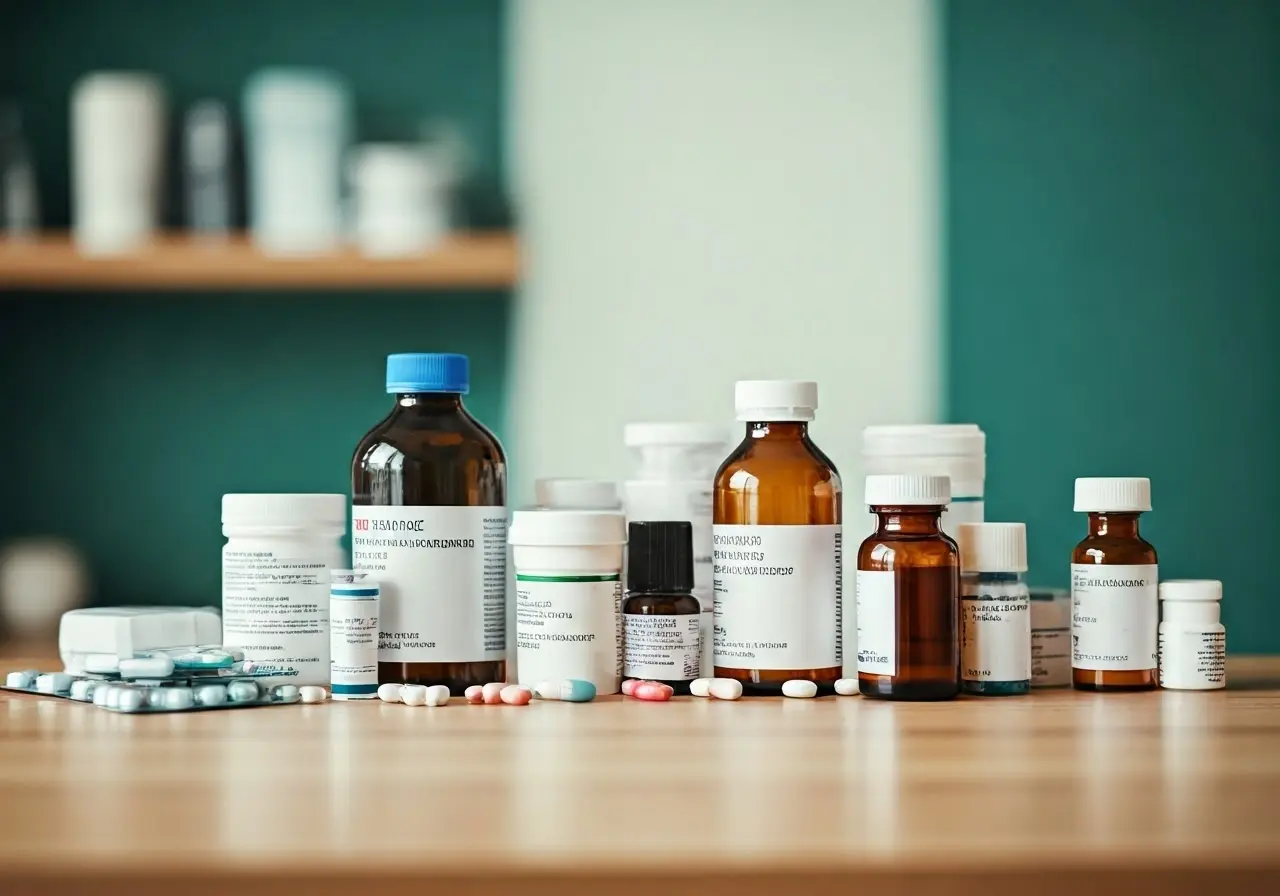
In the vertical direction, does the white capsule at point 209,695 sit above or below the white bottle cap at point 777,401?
below

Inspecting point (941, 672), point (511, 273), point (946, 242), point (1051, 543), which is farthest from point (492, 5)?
point (941, 672)

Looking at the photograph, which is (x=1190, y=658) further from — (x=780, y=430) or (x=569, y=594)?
(x=569, y=594)

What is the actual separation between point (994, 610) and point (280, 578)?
461 mm

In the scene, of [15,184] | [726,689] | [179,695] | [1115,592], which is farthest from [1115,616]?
[15,184]

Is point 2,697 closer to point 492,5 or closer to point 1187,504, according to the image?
point 492,5

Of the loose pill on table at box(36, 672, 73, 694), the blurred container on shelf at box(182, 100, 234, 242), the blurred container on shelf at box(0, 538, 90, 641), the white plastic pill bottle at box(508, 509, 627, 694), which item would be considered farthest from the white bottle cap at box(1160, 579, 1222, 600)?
the blurred container on shelf at box(0, 538, 90, 641)

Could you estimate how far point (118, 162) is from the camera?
2.17 meters

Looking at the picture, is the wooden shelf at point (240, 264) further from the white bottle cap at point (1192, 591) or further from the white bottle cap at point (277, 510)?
the white bottle cap at point (1192, 591)

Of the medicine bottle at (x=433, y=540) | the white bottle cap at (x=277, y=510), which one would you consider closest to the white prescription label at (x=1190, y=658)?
the medicine bottle at (x=433, y=540)

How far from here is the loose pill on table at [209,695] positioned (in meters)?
0.83

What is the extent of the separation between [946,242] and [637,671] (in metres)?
1.61

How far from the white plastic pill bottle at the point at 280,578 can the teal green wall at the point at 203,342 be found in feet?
4.79

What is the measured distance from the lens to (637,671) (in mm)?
900

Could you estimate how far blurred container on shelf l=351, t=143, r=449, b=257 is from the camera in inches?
84.6
